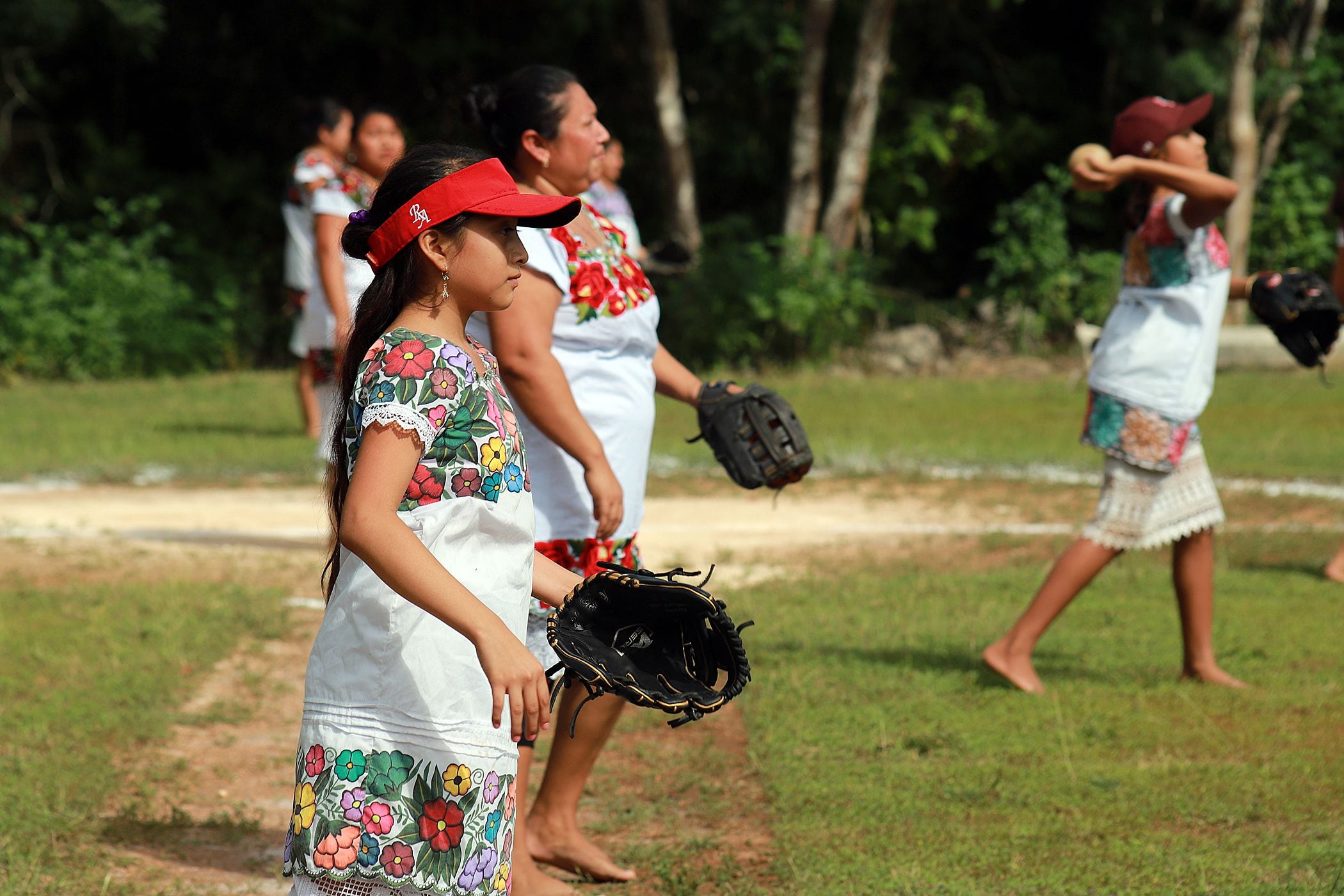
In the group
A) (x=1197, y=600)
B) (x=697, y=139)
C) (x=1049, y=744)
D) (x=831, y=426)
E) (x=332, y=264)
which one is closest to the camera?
(x=1049, y=744)

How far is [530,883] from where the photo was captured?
349 cm

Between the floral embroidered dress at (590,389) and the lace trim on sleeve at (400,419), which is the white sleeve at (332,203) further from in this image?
the lace trim on sleeve at (400,419)

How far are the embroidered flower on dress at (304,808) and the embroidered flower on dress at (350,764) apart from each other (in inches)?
2.6

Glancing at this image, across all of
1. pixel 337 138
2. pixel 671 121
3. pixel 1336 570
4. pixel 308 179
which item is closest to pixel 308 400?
pixel 337 138

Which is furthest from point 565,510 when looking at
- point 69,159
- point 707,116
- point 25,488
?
point 69,159

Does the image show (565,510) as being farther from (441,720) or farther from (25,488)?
(25,488)

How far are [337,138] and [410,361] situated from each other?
567 cm

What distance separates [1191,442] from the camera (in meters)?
5.12

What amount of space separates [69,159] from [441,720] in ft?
61.7

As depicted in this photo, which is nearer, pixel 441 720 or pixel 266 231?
pixel 441 720

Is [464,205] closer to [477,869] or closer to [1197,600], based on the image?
[477,869]

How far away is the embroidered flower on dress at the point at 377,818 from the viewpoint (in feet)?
8.13

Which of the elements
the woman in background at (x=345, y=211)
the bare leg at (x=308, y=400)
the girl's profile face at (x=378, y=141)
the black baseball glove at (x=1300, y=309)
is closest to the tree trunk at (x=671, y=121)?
the bare leg at (x=308, y=400)

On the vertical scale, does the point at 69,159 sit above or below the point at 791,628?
below
